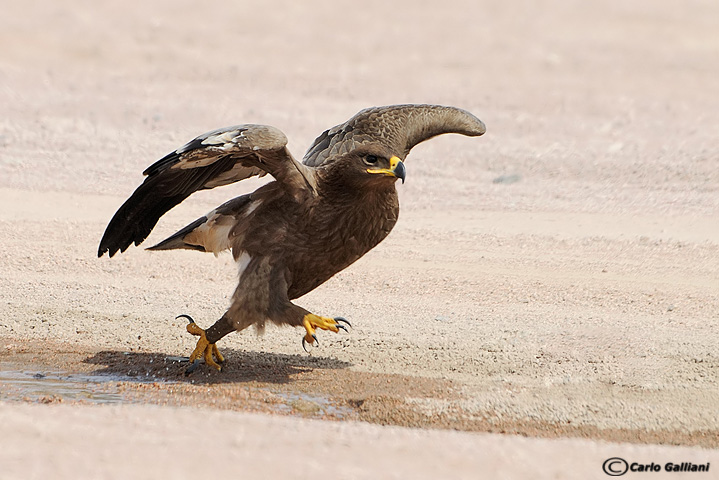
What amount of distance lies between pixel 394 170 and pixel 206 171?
1.21 m

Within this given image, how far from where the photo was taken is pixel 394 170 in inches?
261

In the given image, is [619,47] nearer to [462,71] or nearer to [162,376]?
[462,71]

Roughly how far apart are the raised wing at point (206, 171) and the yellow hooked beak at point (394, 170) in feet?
1.56

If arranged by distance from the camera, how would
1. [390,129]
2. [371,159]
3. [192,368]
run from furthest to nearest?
[390,129] < [192,368] < [371,159]

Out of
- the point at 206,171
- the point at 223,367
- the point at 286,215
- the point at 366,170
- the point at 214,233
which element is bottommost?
the point at 223,367

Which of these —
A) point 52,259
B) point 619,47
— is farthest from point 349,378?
point 619,47

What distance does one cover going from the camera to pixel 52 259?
10.3 metres

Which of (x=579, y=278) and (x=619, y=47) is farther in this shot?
(x=619, y=47)

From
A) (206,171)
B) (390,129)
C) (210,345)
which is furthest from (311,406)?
(390,129)

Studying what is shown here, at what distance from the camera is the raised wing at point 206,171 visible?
6.35 meters

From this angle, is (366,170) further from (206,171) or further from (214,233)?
(214,233)

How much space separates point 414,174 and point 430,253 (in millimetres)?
4091

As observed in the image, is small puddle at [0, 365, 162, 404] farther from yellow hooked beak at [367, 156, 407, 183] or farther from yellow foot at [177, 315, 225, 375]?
yellow hooked beak at [367, 156, 407, 183]

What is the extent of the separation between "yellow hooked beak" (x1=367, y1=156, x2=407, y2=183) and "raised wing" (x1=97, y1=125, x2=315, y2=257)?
1.56 feet
